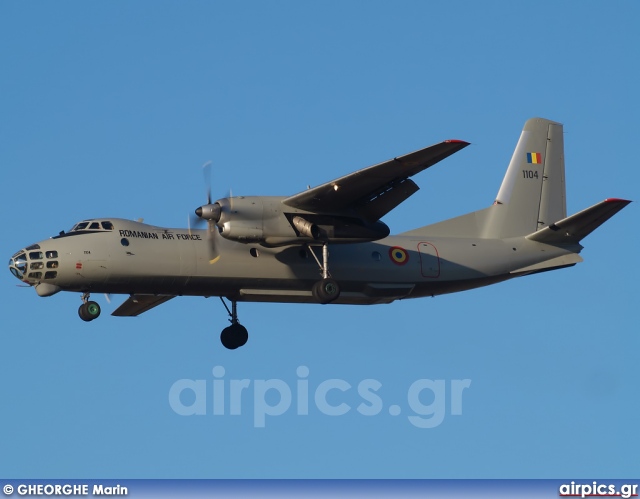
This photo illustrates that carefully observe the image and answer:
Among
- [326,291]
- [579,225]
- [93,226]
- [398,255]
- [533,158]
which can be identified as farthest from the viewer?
[533,158]

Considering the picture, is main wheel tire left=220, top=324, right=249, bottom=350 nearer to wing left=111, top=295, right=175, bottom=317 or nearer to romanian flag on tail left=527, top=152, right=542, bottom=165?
wing left=111, top=295, right=175, bottom=317

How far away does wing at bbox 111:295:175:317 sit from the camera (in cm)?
2975

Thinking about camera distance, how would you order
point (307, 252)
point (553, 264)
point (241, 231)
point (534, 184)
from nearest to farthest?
point (241, 231) → point (307, 252) → point (553, 264) → point (534, 184)

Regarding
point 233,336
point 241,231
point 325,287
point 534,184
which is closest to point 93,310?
point 241,231

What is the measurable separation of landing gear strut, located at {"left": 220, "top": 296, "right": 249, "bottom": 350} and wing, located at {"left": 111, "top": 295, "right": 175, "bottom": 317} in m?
1.60

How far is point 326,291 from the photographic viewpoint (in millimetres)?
26891

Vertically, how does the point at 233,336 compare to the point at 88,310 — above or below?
above

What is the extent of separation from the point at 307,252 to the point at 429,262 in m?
2.88

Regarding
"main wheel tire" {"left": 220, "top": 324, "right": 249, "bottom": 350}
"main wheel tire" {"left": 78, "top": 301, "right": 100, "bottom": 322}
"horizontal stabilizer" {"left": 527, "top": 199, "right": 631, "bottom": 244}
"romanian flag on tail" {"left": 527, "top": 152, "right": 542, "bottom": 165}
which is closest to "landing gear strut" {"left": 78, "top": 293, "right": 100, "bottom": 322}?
"main wheel tire" {"left": 78, "top": 301, "right": 100, "bottom": 322}

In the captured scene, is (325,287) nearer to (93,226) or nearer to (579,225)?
(93,226)

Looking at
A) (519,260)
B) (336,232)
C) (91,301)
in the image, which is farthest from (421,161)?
(91,301)

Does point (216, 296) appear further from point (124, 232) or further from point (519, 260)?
point (519, 260)

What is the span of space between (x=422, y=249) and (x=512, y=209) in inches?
122

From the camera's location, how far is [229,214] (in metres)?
26.1
